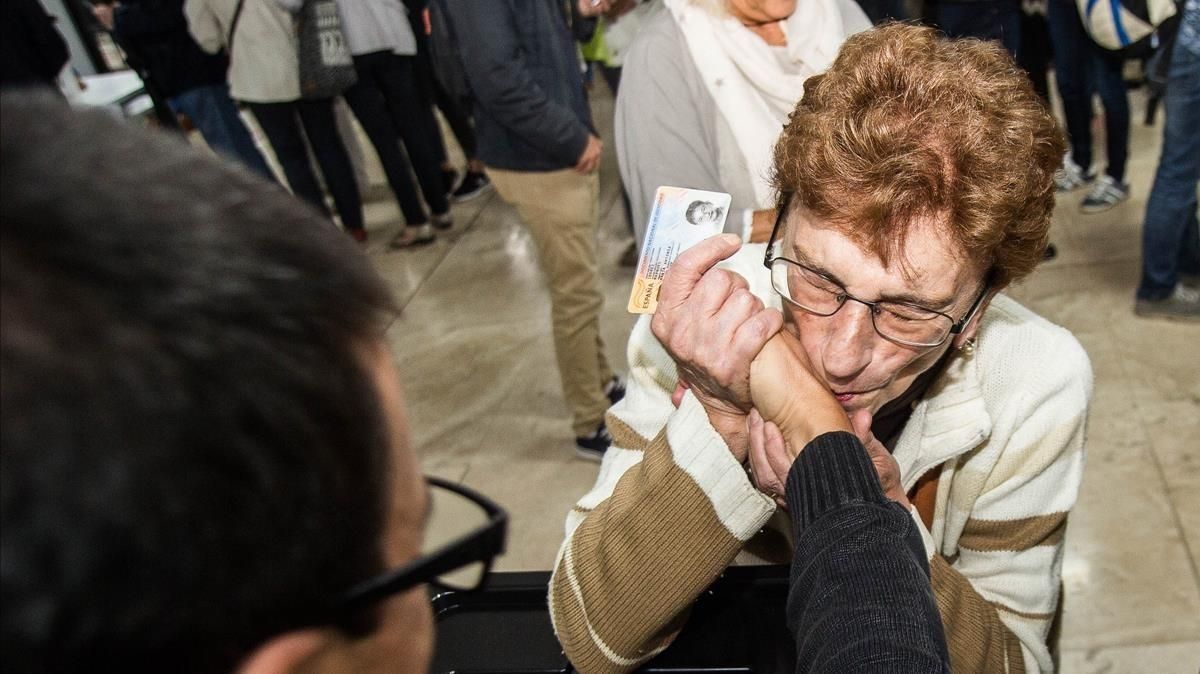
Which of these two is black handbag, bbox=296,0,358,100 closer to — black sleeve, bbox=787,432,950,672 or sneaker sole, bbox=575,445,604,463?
sneaker sole, bbox=575,445,604,463

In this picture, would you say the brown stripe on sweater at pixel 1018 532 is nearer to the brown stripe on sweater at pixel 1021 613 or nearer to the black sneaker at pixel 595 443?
the brown stripe on sweater at pixel 1021 613

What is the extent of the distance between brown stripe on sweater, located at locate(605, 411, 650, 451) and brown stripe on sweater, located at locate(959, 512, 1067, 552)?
1.89ft

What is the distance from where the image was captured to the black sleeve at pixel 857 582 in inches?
35.8

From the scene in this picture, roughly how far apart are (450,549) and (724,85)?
5.21 feet

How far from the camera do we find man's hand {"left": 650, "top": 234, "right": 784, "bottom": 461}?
1236 mm

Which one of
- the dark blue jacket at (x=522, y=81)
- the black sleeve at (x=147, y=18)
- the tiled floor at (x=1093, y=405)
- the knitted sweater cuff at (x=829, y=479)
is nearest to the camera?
the knitted sweater cuff at (x=829, y=479)

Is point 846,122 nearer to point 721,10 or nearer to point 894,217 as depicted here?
point 894,217

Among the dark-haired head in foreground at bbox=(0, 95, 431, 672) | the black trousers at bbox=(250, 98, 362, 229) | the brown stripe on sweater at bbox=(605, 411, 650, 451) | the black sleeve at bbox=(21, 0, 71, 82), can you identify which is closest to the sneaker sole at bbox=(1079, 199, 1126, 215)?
the brown stripe on sweater at bbox=(605, 411, 650, 451)

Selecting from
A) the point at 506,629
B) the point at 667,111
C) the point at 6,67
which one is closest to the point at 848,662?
the point at 506,629

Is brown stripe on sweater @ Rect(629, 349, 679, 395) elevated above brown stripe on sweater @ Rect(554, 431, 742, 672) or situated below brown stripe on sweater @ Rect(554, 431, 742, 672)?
above

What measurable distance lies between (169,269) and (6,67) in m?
4.69

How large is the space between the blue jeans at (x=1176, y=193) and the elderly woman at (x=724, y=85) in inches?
71.0

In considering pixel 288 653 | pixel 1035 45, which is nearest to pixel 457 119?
pixel 1035 45

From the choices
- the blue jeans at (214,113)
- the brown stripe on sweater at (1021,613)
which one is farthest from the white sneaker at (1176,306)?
the blue jeans at (214,113)
